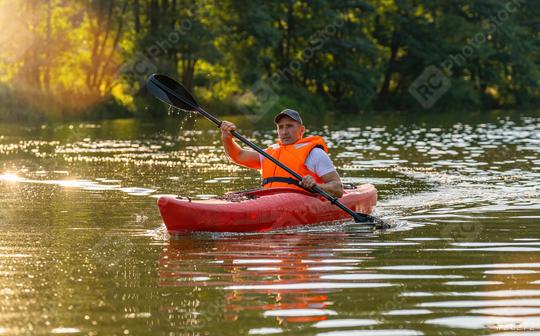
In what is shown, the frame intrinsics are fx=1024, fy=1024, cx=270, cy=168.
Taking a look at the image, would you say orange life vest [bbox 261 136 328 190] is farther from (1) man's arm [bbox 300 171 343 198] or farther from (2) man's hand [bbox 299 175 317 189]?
(2) man's hand [bbox 299 175 317 189]

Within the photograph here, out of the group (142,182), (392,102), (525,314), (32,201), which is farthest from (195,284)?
(392,102)

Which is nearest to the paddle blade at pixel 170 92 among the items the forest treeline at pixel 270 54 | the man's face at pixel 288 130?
the man's face at pixel 288 130

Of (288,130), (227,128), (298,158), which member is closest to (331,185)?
(298,158)

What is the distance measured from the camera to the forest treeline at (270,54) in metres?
35.2

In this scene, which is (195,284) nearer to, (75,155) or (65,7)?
(75,155)

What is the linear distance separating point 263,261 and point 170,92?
385 cm

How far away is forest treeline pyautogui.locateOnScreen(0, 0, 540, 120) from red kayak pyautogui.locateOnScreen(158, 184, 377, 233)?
948 inches

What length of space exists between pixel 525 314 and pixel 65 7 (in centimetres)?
3335

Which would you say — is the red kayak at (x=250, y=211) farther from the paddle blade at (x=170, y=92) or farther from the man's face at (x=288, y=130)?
the paddle blade at (x=170, y=92)

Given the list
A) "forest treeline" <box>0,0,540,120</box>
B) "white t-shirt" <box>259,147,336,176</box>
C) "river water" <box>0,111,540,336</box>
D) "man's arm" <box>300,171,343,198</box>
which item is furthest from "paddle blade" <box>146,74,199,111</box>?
"forest treeline" <box>0,0,540,120</box>

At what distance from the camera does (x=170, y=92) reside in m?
11.0

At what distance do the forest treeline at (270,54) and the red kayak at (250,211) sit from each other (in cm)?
2408

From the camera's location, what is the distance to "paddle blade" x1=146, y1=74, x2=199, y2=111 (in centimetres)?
1096

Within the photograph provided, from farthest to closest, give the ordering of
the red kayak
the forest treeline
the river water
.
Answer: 1. the forest treeline
2. the red kayak
3. the river water
